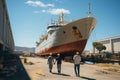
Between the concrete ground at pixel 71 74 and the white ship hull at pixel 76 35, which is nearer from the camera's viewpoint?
the concrete ground at pixel 71 74

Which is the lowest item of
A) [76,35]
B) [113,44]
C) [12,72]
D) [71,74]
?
[71,74]

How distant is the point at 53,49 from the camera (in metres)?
37.4

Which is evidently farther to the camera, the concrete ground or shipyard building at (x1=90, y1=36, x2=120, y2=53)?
shipyard building at (x1=90, y1=36, x2=120, y2=53)

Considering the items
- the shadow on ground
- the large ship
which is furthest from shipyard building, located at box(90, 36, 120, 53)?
the shadow on ground

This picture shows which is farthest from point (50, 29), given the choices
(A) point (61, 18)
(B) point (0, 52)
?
(B) point (0, 52)

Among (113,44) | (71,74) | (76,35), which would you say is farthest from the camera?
(113,44)

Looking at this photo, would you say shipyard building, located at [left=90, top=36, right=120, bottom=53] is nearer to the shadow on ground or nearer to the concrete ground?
the concrete ground

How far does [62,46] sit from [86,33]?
17.9ft

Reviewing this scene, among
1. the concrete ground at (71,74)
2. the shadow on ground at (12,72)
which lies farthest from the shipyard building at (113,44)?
the shadow on ground at (12,72)

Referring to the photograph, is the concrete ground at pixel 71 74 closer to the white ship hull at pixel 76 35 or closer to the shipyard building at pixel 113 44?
the white ship hull at pixel 76 35

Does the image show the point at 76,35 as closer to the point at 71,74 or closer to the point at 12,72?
the point at 71,74

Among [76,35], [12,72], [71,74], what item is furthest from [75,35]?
[12,72]

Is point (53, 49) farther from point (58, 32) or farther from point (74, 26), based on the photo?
point (74, 26)

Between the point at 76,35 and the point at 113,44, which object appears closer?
the point at 76,35
